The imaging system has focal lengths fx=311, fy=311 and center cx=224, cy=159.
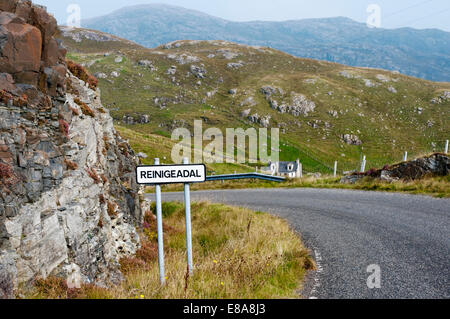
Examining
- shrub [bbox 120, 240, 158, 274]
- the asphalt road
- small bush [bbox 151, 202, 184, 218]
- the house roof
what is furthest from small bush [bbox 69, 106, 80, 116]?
the house roof

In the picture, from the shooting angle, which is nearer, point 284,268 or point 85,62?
point 284,268

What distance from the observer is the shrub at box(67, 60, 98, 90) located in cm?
937

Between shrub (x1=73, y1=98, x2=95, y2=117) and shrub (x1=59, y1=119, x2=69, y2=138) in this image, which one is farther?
shrub (x1=73, y1=98, x2=95, y2=117)

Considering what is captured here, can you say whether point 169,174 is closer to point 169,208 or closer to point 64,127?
point 64,127

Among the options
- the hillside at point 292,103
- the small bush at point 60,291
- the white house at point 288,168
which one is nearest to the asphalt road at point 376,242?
the small bush at point 60,291

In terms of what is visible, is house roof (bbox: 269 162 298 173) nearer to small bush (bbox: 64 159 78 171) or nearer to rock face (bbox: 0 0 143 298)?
rock face (bbox: 0 0 143 298)

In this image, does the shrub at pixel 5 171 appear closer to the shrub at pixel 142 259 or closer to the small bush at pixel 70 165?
the small bush at pixel 70 165

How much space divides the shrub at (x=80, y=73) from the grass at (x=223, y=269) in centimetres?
502

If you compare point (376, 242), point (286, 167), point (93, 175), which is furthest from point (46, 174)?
point (286, 167)

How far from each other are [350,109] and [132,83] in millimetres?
100313

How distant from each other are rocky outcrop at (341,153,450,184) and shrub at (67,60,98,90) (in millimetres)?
14423

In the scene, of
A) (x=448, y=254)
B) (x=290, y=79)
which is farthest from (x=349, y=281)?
(x=290, y=79)

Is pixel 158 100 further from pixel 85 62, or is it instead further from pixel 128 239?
pixel 128 239

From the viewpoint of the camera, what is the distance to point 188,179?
5.11m
